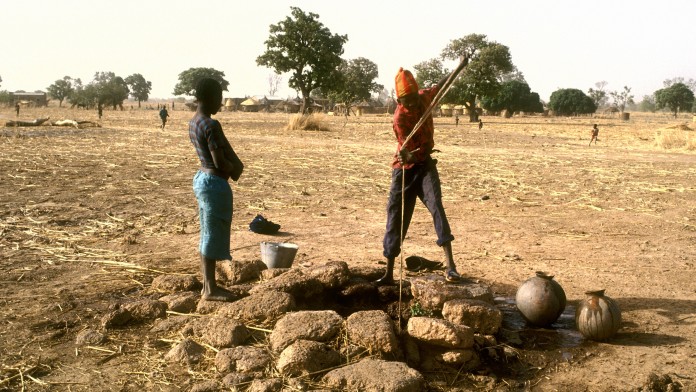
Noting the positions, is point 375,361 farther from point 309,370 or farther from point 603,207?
point 603,207

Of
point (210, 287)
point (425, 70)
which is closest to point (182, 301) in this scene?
point (210, 287)

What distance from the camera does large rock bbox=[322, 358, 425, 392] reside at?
345 cm

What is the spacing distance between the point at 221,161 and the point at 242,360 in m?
1.53

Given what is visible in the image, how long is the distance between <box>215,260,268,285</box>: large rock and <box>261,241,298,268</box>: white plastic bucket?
0.27 metres

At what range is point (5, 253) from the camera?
6328mm

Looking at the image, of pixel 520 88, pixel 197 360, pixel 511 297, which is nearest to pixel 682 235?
pixel 511 297

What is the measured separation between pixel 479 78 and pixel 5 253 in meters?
47.2

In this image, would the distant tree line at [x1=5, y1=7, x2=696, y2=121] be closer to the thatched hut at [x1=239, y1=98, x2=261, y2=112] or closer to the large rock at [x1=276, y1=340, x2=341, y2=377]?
the thatched hut at [x1=239, y1=98, x2=261, y2=112]

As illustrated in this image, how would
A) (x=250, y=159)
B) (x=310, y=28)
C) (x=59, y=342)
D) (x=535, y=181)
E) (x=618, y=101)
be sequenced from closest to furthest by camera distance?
(x=59, y=342) → (x=535, y=181) → (x=250, y=159) → (x=310, y=28) → (x=618, y=101)

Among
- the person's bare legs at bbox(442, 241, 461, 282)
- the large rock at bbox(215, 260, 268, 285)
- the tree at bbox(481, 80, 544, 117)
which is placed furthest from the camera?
the tree at bbox(481, 80, 544, 117)

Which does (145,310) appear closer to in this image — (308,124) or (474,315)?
(474,315)

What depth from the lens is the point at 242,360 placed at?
3789 mm

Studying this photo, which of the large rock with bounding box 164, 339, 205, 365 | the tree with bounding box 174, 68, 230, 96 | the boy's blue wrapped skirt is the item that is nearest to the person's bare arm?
the boy's blue wrapped skirt

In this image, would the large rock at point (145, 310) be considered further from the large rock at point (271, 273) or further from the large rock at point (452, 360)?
the large rock at point (452, 360)
